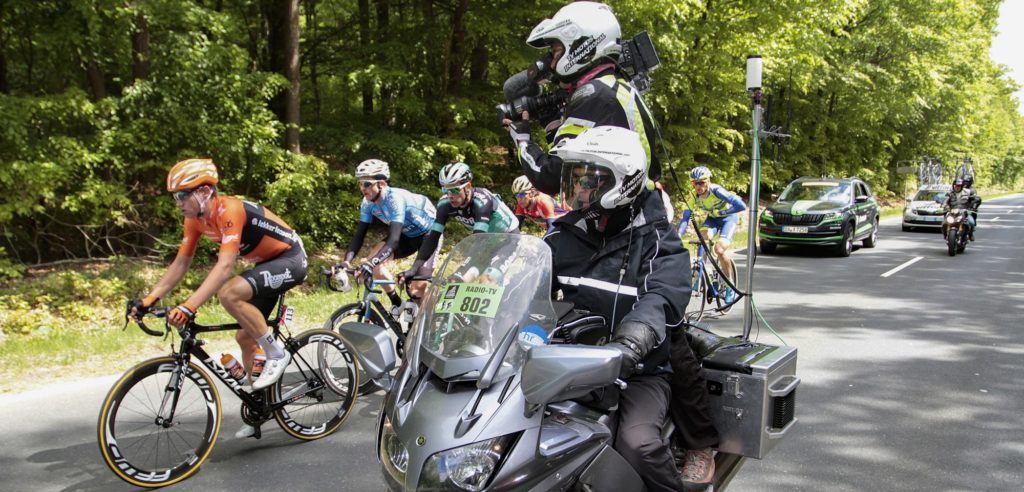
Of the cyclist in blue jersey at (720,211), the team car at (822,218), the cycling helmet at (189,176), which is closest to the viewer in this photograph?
the cycling helmet at (189,176)

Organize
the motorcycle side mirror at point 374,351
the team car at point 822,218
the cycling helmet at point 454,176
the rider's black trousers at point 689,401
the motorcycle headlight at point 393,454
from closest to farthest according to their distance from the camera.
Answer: the motorcycle headlight at point 393,454 < the motorcycle side mirror at point 374,351 < the rider's black trousers at point 689,401 < the cycling helmet at point 454,176 < the team car at point 822,218

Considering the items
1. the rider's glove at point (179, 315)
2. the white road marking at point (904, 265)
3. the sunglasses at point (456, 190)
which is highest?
the sunglasses at point (456, 190)

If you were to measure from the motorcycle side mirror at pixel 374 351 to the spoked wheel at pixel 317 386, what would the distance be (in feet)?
8.55

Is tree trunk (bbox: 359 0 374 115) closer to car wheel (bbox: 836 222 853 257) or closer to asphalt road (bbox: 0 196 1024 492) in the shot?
asphalt road (bbox: 0 196 1024 492)

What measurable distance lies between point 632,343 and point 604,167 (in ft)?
2.36

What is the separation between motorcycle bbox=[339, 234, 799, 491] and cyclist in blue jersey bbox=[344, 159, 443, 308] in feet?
10.4

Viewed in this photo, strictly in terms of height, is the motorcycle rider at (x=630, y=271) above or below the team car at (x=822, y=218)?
above

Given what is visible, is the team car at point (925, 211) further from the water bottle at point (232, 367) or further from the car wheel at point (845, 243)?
the water bottle at point (232, 367)

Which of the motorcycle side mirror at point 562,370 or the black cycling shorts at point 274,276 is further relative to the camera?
the black cycling shorts at point 274,276

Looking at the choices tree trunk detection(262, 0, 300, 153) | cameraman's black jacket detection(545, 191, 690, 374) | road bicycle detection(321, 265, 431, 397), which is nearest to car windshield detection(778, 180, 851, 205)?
tree trunk detection(262, 0, 300, 153)

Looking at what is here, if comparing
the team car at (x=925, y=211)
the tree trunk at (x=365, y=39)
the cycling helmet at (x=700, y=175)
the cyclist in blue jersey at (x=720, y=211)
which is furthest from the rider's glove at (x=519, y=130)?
the team car at (x=925, y=211)

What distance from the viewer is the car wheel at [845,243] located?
16859 millimetres

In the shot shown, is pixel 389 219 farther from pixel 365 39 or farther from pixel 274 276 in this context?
pixel 365 39

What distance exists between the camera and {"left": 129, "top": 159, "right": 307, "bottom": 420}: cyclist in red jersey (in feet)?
14.2
